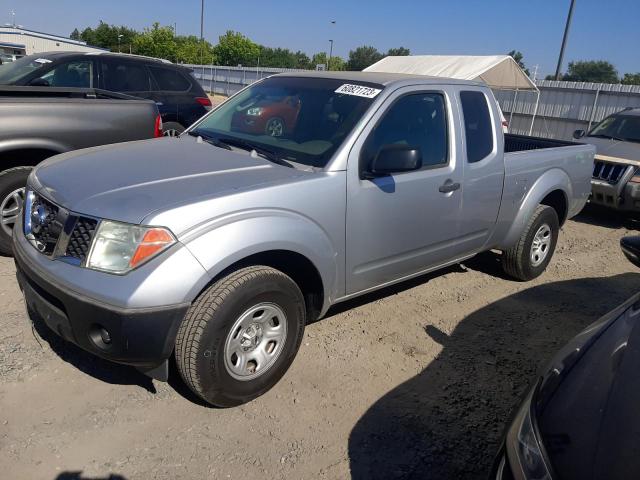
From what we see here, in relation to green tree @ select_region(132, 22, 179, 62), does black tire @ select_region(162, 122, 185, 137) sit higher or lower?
lower

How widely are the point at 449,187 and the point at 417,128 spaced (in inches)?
19.4

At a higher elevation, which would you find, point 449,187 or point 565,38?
point 565,38

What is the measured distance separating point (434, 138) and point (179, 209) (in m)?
2.10

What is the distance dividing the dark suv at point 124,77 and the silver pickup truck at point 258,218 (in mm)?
4414

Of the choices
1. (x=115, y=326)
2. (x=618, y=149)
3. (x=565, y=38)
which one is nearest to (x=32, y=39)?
(x=565, y=38)

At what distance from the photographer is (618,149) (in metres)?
8.19

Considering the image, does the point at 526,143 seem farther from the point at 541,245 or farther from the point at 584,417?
the point at 584,417

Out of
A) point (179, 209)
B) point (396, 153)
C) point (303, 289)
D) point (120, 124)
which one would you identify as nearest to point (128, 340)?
point (179, 209)

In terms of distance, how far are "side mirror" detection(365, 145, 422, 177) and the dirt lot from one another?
1.31 metres

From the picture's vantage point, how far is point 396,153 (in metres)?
3.18

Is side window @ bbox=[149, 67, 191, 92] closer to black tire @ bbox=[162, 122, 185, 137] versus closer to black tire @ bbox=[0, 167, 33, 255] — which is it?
black tire @ bbox=[162, 122, 185, 137]

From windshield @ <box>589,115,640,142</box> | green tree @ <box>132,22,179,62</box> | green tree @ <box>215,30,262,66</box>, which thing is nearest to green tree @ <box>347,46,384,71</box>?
green tree @ <box>215,30,262,66</box>

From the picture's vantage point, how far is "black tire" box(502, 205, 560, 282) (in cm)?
488

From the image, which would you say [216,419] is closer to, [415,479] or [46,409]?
[46,409]
